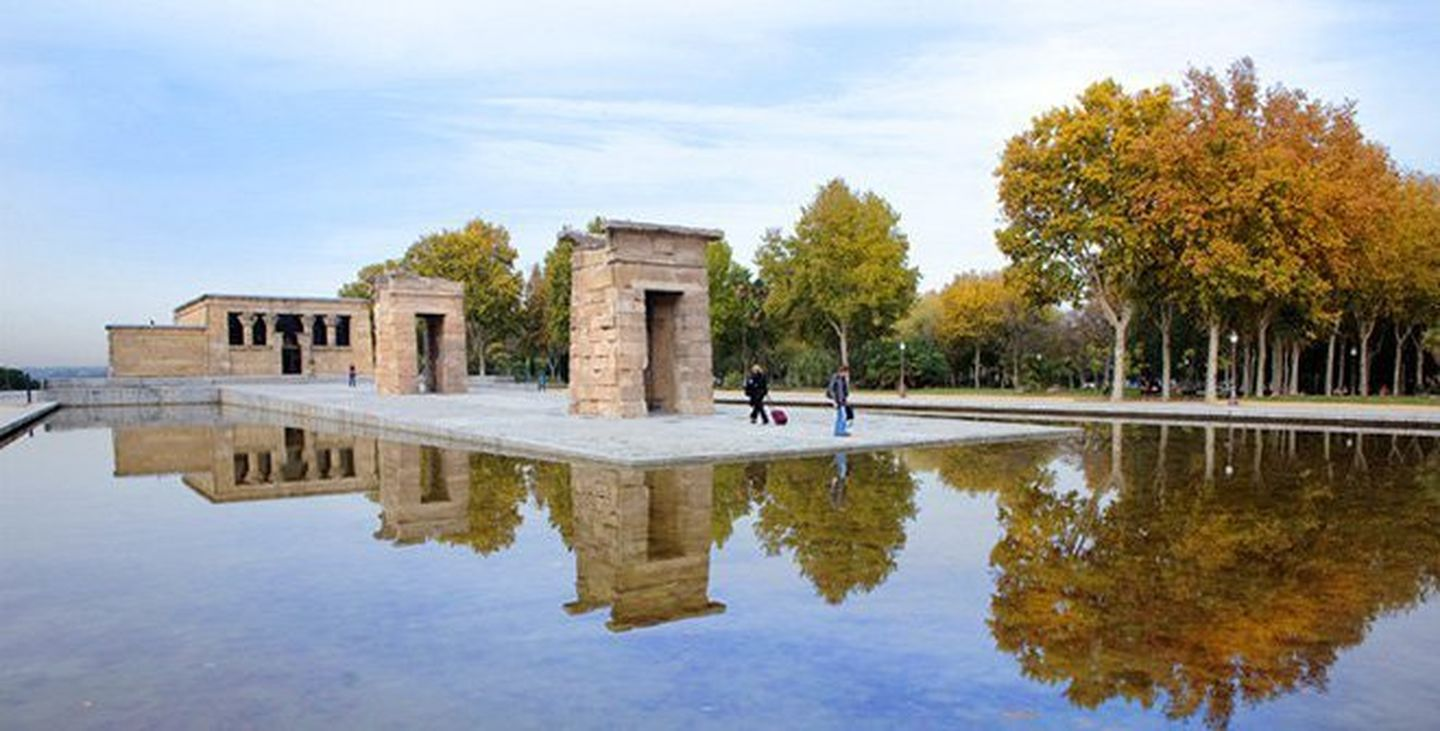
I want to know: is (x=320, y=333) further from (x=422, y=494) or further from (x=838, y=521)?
(x=838, y=521)

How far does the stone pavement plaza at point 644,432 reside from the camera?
15.6 meters

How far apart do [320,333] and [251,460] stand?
44.9 metres

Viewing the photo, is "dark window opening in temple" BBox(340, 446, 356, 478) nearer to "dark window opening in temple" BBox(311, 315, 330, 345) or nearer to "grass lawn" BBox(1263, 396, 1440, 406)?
"grass lawn" BBox(1263, 396, 1440, 406)

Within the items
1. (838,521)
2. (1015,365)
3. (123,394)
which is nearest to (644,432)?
(838,521)

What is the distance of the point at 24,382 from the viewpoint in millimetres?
53406

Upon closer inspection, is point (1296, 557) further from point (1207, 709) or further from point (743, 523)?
point (743, 523)

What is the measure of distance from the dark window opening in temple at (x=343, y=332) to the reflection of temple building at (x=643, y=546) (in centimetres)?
5007

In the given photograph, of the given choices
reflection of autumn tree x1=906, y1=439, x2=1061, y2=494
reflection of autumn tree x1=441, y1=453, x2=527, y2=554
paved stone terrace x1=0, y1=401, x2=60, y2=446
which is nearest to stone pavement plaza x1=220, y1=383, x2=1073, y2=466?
reflection of autumn tree x1=906, y1=439, x2=1061, y2=494

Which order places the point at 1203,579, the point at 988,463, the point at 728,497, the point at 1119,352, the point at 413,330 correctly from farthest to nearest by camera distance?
the point at 413,330
the point at 1119,352
the point at 988,463
the point at 728,497
the point at 1203,579

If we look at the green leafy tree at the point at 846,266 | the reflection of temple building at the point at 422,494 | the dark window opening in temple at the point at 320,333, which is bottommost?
the reflection of temple building at the point at 422,494

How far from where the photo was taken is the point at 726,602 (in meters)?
6.83

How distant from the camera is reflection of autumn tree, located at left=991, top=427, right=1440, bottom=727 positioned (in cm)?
534

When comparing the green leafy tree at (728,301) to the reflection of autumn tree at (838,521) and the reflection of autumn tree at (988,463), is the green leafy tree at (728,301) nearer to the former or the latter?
the reflection of autumn tree at (988,463)

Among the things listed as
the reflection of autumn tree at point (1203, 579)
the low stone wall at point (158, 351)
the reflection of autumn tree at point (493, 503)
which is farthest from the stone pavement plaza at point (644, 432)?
the low stone wall at point (158, 351)
